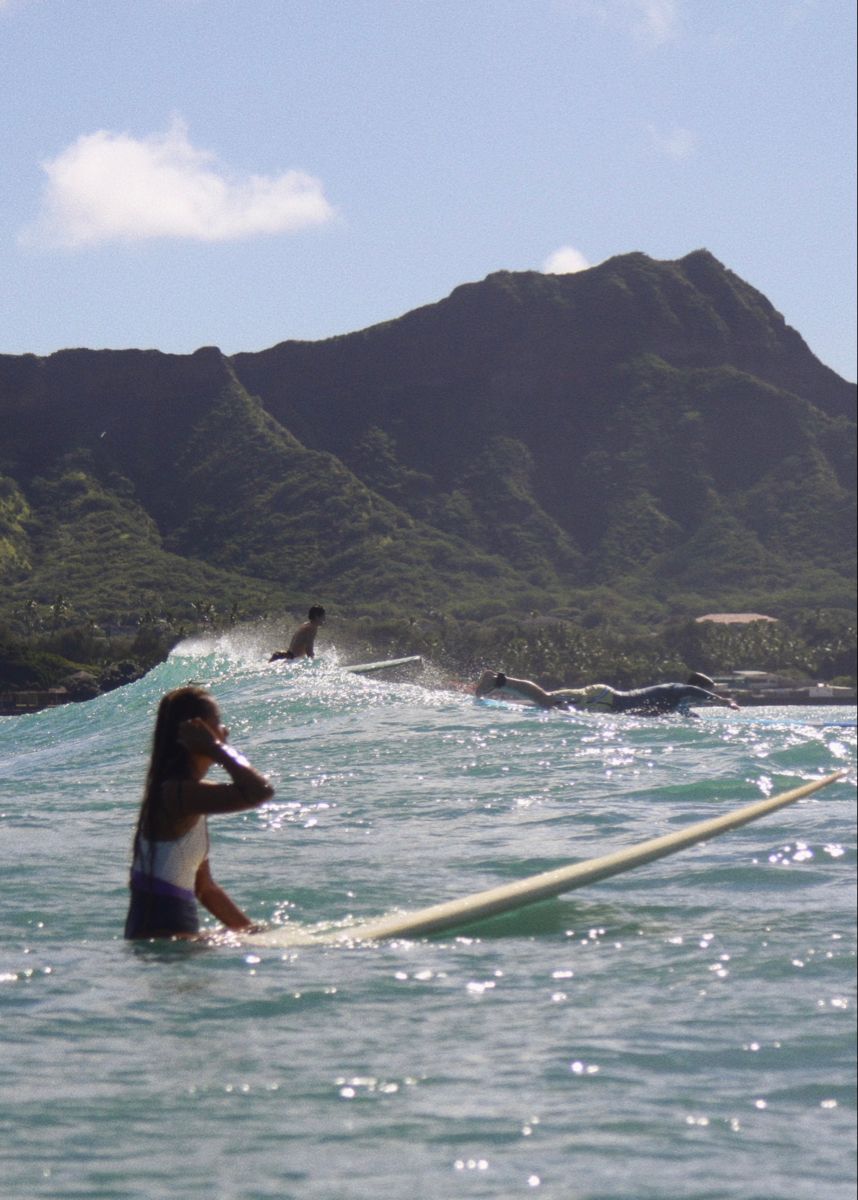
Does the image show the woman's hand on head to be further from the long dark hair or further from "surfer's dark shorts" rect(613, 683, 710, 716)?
"surfer's dark shorts" rect(613, 683, 710, 716)

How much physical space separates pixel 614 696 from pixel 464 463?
120705 millimetres

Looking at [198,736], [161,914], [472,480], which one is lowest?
[161,914]

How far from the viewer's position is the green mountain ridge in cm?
10675

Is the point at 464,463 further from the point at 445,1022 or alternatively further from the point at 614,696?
the point at 445,1022

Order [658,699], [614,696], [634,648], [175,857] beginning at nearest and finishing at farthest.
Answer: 1. [175,857]
2. [658,699]
3. [614,696]
4. [634,648]

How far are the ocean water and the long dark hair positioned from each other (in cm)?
61

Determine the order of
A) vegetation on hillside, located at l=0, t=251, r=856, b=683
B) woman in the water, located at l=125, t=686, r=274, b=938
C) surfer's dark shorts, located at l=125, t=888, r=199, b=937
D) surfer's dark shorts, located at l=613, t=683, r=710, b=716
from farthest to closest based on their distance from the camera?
vegetation on hillside, located at l=0, t=251, r=856, b=683, surfer's dark shorts, located at l=613, t=683, r=710, b=716, surfer's dark shorts, located at l=125, t=888, r=199, b=937, woman in the water, located at l=125, t=686, r=274, b=938

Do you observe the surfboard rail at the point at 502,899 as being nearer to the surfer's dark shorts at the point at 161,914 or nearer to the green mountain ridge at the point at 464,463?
the surfer's dark shorts at the point at 161,914

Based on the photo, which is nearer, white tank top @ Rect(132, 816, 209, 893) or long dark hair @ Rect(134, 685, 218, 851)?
long dark hair @ Rect(134, 685, 218, 851)

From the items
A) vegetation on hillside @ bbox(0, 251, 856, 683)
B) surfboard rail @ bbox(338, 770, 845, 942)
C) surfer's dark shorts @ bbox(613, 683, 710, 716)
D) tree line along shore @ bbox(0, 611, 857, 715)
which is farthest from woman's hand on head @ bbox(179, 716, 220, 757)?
tree line along shore @ bbox(0, 611, 857, 715)

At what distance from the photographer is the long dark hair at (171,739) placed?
4.93 metres

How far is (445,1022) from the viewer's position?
4355 millimetres

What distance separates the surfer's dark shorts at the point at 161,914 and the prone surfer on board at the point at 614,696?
11.7 meters

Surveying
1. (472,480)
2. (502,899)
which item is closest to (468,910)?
(502,899)
